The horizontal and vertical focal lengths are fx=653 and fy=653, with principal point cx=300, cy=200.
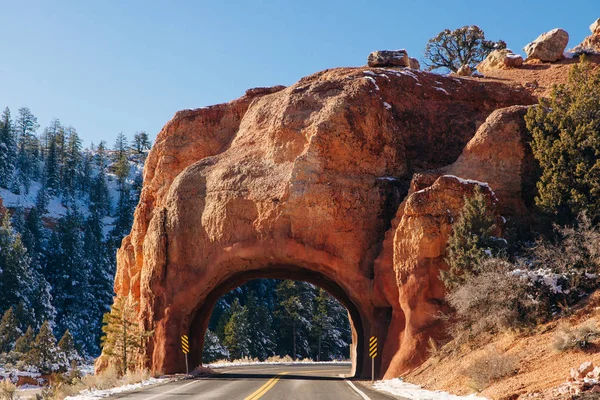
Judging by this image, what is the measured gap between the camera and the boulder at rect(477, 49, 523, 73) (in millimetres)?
37406

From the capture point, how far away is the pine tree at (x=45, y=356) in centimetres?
5306

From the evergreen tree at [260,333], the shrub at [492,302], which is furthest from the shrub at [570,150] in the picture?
the evergreen tree at [260,333]

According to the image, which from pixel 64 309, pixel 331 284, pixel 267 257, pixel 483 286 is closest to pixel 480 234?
pixel 483 286

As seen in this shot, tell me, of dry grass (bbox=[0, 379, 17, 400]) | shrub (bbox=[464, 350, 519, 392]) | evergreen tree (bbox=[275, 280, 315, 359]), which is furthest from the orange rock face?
evergreen tree (bbox=[275, 280, 315, 359])

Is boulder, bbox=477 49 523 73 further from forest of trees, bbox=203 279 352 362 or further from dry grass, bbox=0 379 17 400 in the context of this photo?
forest of trees, bbox=203 279 352 362

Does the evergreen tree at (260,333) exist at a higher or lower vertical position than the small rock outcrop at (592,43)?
lower

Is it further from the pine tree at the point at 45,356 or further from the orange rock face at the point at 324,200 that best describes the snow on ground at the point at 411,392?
the pine tree at the point at 45,356

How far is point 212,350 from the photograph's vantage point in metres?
66.4

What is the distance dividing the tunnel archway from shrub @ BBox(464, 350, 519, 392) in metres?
12.4

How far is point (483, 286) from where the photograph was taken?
67.2 ft

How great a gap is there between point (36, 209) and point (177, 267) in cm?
8880

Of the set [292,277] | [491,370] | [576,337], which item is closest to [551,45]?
[292,277]

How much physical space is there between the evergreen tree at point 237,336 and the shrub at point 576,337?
2138 inches

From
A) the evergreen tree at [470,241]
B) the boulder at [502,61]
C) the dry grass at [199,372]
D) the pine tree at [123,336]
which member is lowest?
the dry grass at [199,372]
